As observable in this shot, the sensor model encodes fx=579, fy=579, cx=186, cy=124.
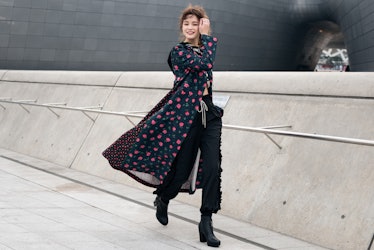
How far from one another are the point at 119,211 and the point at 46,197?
3.10 feet

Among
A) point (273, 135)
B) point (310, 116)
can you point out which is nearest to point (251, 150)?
point (273, 135)

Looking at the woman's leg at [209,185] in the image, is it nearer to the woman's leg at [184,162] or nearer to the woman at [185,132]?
the woman at [185,132]

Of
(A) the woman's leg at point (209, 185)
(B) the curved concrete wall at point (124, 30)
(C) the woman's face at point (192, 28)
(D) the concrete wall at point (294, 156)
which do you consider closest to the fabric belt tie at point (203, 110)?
(A) the woman's leg at point (209, 185)

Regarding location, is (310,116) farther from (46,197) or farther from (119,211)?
(46,197)

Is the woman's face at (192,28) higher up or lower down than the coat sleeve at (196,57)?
higher up

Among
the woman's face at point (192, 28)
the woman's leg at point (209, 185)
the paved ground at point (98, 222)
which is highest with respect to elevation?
the woman's face at point (192, 28)

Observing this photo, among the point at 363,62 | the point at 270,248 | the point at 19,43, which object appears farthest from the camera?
the point at 19,43

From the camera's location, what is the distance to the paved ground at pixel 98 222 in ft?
14.5

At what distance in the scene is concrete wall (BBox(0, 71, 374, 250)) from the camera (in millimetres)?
4945

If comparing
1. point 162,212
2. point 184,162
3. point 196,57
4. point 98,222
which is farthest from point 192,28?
point 98,222

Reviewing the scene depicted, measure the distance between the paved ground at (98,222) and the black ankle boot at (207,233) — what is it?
0.07m

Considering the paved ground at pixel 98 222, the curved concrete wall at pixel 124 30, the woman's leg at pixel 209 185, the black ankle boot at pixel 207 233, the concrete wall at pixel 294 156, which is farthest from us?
the curved concrete wall at pixel 124 30

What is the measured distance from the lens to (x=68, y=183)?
728 cm

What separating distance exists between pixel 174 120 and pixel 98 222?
118cm
